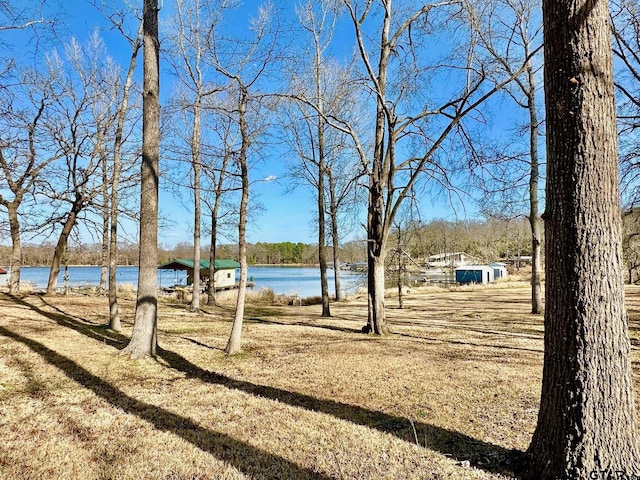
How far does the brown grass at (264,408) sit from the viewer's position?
8.70 feet

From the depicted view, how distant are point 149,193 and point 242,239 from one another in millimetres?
1660

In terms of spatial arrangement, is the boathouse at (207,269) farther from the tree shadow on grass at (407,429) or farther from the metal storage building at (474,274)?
the metal storage building at (474,274)

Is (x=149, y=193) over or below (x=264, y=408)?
over

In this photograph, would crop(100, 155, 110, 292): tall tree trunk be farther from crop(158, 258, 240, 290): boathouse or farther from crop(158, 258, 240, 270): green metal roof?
crop(158, 258, 240, 290): boathouse

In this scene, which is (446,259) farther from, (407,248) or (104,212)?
(104,212)

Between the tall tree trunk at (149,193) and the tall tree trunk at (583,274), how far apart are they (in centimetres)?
528

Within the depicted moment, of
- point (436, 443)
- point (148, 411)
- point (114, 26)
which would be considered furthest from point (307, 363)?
point (114, 26)

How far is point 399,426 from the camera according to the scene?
3340 mm

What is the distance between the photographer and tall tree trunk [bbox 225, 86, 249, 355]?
20.1 feet

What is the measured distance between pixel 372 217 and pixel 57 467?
21.7ft

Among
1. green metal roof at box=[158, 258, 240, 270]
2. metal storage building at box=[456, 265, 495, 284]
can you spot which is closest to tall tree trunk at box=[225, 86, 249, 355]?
green metal roof at box=[158, 258, 240, 270]

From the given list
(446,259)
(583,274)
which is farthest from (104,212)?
(446,259)

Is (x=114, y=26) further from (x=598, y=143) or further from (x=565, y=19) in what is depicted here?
(x=598, y=143)

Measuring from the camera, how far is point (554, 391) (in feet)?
7.74
